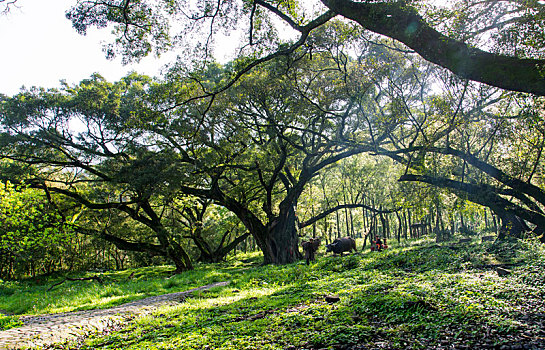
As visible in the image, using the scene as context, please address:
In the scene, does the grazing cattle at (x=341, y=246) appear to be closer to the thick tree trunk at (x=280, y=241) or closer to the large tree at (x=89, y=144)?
the thick tree trunk at (x=280, y=241)

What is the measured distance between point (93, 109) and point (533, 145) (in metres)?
19.4

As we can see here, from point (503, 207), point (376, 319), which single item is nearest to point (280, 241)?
point (503, 207)

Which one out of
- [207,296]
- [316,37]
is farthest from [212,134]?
[207,296]

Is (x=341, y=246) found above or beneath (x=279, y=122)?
beneath

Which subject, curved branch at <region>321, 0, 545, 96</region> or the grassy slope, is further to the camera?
curved branch at <region>321, 0, 545, 96</region>

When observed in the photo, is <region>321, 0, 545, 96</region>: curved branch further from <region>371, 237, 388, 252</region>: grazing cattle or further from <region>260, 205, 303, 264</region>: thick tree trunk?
<region>260, 205, 303, 264</region>: thick tree trunk

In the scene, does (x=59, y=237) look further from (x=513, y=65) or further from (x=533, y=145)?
(x=533, y=145)

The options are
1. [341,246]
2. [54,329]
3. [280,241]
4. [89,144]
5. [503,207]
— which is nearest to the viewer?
[54,329]

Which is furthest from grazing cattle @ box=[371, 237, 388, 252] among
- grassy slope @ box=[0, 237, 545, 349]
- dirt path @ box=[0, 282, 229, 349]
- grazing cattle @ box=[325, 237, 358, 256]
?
dirt path @ box=[0, 282, 229, 349]

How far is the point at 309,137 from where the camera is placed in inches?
792

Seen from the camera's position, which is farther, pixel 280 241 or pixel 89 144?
pixel 280 241

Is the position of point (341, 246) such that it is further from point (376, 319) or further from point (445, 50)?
point (445, 50)

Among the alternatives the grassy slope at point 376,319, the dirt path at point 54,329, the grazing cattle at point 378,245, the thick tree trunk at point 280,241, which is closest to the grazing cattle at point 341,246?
the grazing cattle at point 378,245

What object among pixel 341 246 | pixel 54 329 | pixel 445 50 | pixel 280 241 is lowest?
pixel 341 246
